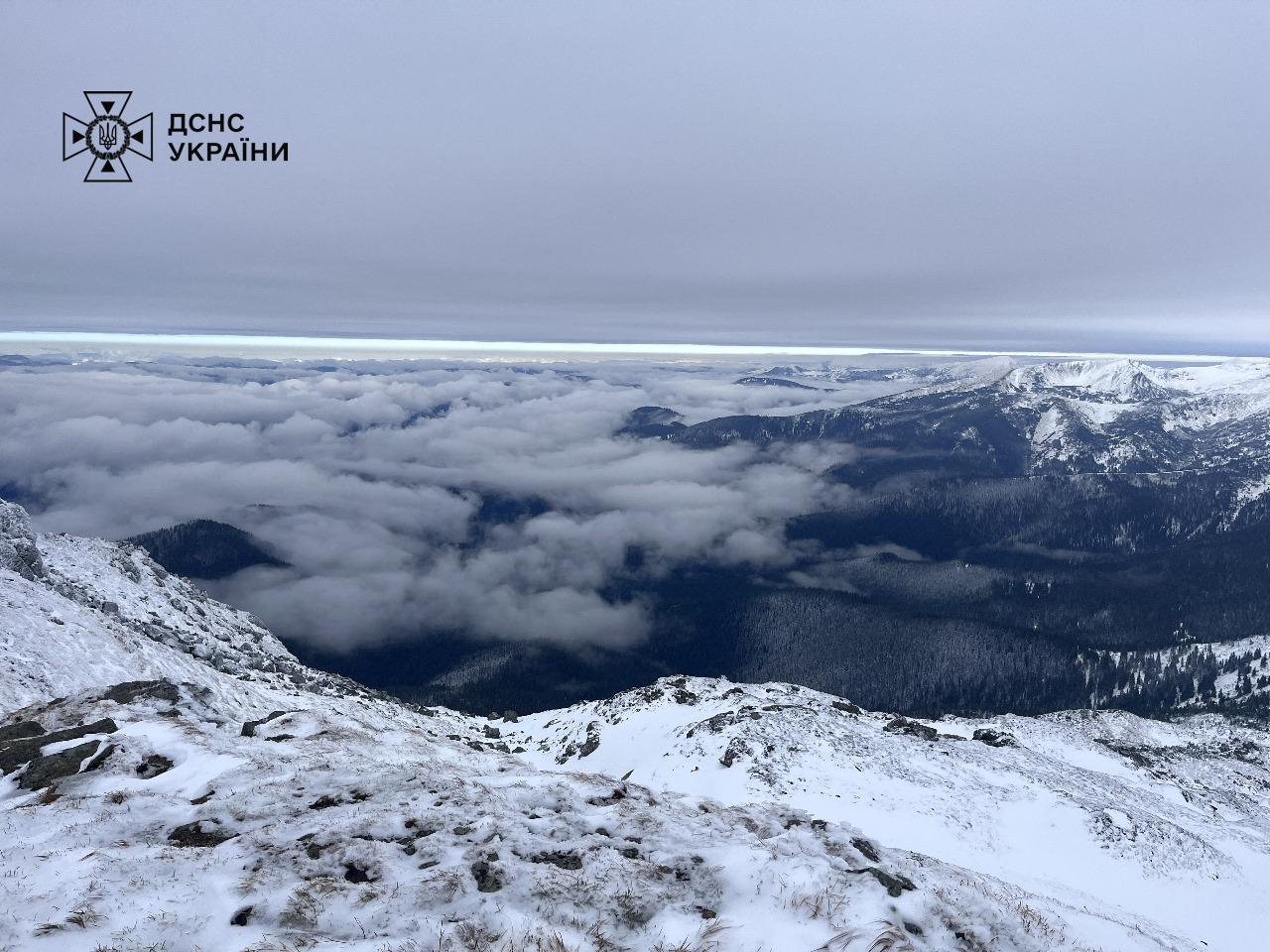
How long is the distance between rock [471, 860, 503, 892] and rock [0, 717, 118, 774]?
1924cm

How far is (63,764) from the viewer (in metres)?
20.1

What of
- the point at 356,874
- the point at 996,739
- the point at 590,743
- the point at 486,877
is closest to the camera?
the point at 486,877

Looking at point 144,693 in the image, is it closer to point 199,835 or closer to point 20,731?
point 20,731

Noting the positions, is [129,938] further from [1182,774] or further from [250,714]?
[1182,774]

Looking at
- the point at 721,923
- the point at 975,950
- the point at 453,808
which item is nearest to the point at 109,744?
the point at 453,808

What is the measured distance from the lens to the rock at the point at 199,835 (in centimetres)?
1534

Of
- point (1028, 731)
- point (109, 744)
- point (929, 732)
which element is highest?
point (109, 744)

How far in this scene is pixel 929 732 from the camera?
234 ft

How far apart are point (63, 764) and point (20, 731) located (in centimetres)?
773

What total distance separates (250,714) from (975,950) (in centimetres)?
5558

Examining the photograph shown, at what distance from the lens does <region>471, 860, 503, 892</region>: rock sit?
42.1ft

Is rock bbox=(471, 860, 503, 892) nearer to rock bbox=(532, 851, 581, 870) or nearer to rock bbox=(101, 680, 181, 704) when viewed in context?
rock bbox=(532, 851, 581, 870)

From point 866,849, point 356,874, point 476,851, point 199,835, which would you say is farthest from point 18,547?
point 866,849

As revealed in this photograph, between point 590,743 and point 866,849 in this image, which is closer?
point 866,849
